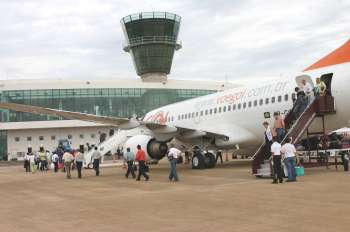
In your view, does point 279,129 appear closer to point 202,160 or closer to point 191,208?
point 202,160

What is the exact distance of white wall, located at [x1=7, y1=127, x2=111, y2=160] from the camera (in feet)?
208

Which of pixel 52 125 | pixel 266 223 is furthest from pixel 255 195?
pixel 52 125

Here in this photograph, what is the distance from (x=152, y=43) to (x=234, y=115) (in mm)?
59151

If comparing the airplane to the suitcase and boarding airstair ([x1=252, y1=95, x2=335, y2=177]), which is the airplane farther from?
the suitcase

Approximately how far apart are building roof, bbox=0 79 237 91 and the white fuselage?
131 feet

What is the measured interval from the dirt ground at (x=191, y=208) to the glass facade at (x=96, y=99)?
4967 cm

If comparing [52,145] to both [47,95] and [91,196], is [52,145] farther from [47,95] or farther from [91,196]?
[91,196]

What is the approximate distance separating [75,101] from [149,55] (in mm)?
20178

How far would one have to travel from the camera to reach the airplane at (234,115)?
1714cm

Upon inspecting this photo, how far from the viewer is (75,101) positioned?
63594 millimetres

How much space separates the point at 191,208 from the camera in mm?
9680

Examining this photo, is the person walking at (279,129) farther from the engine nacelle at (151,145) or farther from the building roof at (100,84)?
the building roof at (100,84)

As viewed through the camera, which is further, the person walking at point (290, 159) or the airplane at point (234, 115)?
the airplane at point (234, 115)

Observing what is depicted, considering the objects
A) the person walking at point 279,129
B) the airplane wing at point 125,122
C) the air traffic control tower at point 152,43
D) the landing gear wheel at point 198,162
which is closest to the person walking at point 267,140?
the person walking at point 279,129
